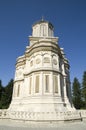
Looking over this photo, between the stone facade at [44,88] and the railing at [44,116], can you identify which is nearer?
the railing at [44,116]

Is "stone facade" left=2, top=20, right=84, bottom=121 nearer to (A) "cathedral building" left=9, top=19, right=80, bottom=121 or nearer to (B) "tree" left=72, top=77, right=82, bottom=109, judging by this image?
(A) "cathedral building" left=9, top=19, right=80, bottom=121

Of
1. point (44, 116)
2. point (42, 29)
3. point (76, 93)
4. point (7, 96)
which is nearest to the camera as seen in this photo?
point (44, 116)

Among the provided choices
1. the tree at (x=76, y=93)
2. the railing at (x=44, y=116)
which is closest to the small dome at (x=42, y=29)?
the railing at (x=44, y=116)

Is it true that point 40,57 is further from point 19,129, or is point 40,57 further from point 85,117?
point 19,129

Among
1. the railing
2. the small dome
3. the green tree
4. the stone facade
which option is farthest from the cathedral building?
the green tree

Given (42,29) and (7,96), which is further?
(7,96)

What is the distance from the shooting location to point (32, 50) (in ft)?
78.4

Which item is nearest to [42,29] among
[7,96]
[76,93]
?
[7,96]

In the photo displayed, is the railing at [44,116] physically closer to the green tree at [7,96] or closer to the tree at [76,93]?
the green tree at [7,96]

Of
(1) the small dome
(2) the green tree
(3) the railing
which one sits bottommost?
Result: (3) the railing

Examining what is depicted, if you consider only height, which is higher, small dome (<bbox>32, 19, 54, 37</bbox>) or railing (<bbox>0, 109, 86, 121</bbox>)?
small dome (<bbox>32, 19, 54, 37</bbox>)

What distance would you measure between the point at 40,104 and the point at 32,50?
32.6 feet

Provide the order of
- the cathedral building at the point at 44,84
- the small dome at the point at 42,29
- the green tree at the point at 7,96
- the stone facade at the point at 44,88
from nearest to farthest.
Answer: the stone facade at the point at 44,88
the cathedral building at the point at 44,84
the small dome at the point at 42,29
the green tree at the point at 7,96

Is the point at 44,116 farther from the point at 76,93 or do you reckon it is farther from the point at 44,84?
the point at 76,93
